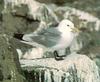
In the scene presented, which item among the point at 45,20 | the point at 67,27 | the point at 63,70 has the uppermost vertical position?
the point at 67,27

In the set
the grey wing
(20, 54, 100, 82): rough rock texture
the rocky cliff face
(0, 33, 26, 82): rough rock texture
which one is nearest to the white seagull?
the grey wing

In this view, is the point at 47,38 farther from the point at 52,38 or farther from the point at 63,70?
the point at 63,70

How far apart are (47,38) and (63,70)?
0.70 m

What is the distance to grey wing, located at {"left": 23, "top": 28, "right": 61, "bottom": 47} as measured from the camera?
302 inches

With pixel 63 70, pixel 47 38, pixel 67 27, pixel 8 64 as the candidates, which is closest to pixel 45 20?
pixel 67 27

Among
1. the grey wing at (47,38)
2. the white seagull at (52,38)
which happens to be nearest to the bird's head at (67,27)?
the white seagull at (52,38)

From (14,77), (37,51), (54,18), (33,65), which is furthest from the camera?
(54,18)

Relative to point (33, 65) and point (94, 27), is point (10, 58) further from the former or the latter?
point (94, 27)

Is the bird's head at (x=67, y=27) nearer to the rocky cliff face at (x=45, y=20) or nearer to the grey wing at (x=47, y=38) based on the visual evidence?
the grey wing at (x=47, y=38)

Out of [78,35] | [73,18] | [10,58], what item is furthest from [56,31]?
[73,18]

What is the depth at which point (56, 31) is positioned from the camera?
7.76 metres

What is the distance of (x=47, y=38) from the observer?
25.3ft

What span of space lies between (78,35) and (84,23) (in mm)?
989

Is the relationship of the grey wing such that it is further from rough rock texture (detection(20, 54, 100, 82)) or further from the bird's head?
rough rock texture (detection(20, 54, 100, 82))
